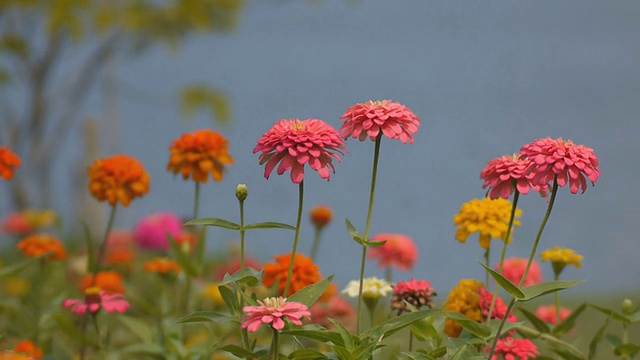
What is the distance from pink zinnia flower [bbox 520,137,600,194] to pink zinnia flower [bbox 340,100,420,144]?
0.12 m

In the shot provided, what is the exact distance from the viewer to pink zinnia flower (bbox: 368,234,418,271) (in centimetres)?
152

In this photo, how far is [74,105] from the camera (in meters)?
5.59

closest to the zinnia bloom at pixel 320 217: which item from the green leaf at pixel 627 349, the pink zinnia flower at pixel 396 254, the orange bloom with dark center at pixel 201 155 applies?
the pink zinnia flower at pixel 396 254

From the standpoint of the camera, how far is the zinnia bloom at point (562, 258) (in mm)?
1197

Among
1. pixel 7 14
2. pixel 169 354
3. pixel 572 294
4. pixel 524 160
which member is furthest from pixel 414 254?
pixel 7 14

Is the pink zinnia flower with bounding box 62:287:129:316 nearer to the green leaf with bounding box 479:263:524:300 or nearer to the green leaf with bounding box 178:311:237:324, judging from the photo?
the green leaf with bounding box 178:311:237:324

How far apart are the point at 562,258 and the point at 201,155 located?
54 cm

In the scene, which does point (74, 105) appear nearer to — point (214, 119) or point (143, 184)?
point (214, 119)

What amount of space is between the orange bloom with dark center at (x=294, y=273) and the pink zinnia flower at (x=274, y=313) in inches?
12.1

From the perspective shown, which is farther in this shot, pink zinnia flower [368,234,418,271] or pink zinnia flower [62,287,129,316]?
pink zinnia flower [368,234,418,271]

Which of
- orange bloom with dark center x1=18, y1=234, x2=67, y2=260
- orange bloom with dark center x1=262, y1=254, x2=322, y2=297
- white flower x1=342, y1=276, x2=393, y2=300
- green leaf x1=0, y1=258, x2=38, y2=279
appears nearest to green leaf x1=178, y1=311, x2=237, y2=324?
orange bloom with dark center x1=262, y1=254, x2=322, y2=297

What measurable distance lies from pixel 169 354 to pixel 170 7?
14.4 ft

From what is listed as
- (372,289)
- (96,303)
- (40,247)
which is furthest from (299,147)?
(40,247)

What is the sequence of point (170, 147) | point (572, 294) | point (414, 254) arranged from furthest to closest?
point (572, 294), point (414, 254), point (170, 147)
